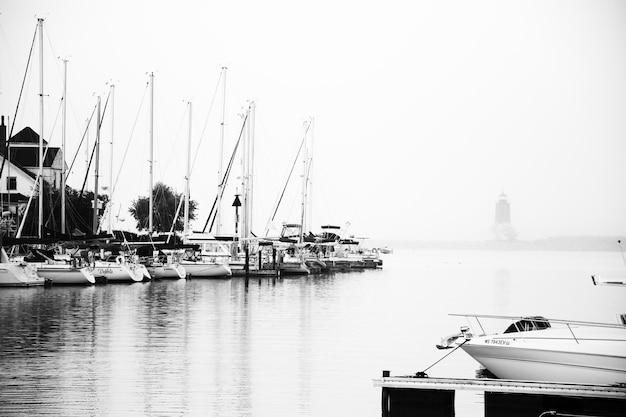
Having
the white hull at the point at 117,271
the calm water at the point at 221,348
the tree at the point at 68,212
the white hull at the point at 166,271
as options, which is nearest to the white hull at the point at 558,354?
the calm water at the point at 221,348

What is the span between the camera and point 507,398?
17.0m

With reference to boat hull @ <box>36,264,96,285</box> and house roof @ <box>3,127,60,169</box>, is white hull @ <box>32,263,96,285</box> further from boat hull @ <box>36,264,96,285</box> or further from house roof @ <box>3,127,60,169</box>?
house roof @ <box>3,127,60,169</box>

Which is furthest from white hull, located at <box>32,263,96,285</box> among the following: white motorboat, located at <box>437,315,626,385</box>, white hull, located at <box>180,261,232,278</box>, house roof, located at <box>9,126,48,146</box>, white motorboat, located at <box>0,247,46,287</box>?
house roof, located at <box>9,126,48,146</box>

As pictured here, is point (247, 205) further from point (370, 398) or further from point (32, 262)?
point (370, 398)

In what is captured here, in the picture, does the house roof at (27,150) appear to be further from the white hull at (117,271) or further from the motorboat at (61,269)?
the motorboat at (61,269)

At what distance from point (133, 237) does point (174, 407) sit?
214 ft

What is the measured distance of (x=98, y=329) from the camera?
38.6 metres

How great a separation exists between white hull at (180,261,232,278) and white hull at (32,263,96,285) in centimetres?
1623

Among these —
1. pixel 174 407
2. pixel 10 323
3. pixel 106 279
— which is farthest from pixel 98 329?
pixel 106 279

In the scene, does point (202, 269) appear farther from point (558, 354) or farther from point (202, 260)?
point (558, 354)

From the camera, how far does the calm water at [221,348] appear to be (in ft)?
72.7

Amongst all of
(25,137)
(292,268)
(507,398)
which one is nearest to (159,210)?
(25,137)

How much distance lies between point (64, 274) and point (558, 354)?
50.4 metres

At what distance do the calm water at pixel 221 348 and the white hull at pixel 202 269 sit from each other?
17.1 metres
